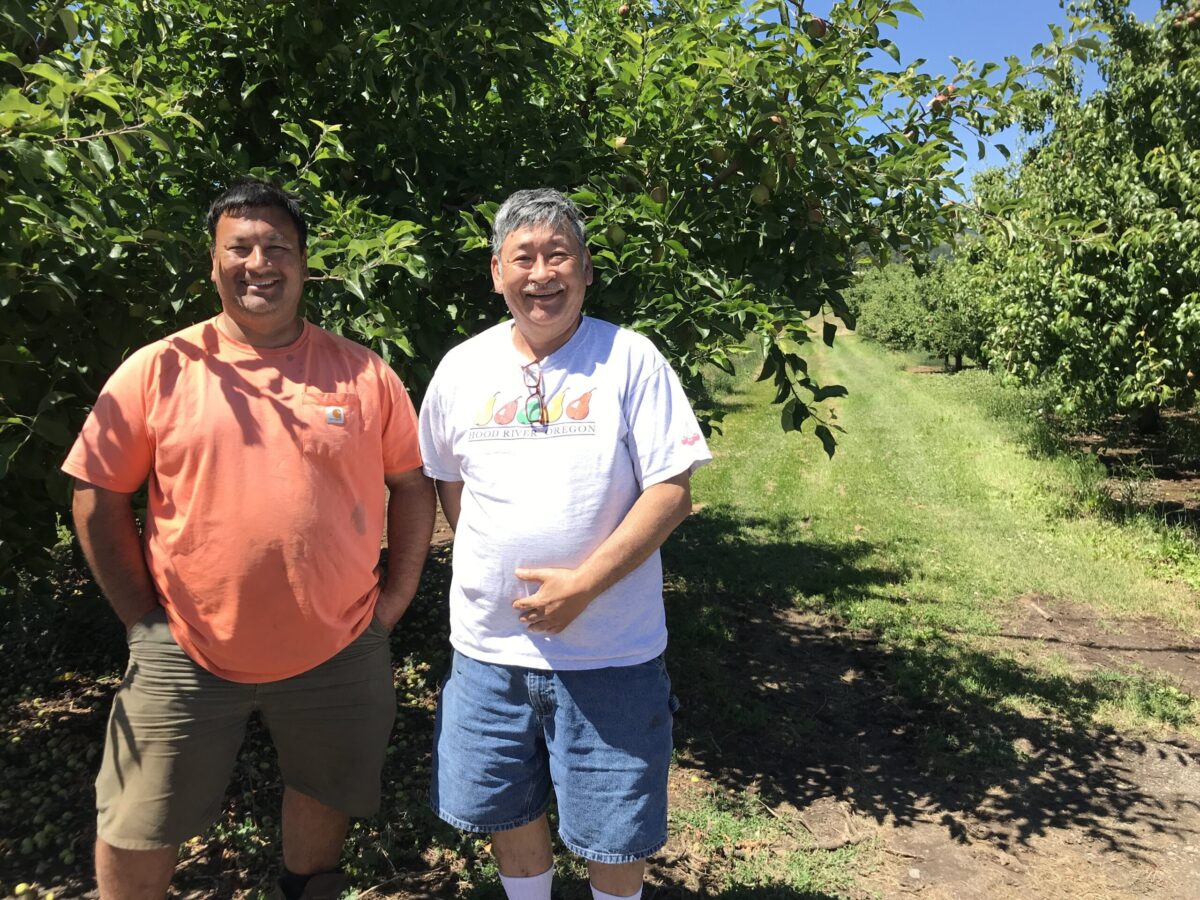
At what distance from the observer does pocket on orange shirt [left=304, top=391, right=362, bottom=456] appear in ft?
6.58

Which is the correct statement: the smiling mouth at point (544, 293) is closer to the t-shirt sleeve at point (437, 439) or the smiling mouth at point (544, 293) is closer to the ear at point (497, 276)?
the ear at point (497, 276)

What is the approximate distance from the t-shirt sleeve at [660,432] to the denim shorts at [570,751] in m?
0.47

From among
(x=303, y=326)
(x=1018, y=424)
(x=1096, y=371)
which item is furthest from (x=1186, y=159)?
(x=1018, y=424)

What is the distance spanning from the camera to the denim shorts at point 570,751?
1973 millimetres

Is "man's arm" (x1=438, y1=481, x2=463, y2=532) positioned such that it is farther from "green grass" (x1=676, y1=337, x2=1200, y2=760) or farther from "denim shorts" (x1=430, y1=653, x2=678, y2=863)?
"green grass" (x1=676, y1=337, x2=1200, y2=760)

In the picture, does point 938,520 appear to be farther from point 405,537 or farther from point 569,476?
point 569,476

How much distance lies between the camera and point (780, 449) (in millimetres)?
13492

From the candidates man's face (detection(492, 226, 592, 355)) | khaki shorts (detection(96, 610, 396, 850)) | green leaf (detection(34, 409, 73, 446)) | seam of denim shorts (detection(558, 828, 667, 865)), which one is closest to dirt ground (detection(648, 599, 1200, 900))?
seam of denim shorts (detection(558, 828, 667, 865))

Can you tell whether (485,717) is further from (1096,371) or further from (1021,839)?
(1096,371)

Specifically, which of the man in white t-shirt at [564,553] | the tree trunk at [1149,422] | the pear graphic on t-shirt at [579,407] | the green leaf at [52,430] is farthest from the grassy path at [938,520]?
the green leaf at [52,430]

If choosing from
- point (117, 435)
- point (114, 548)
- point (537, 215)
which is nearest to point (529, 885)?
point (114, 548)

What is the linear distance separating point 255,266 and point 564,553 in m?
0.97

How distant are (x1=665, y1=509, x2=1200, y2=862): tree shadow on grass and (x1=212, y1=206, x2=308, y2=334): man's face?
2.81 m

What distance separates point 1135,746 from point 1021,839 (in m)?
1.25
